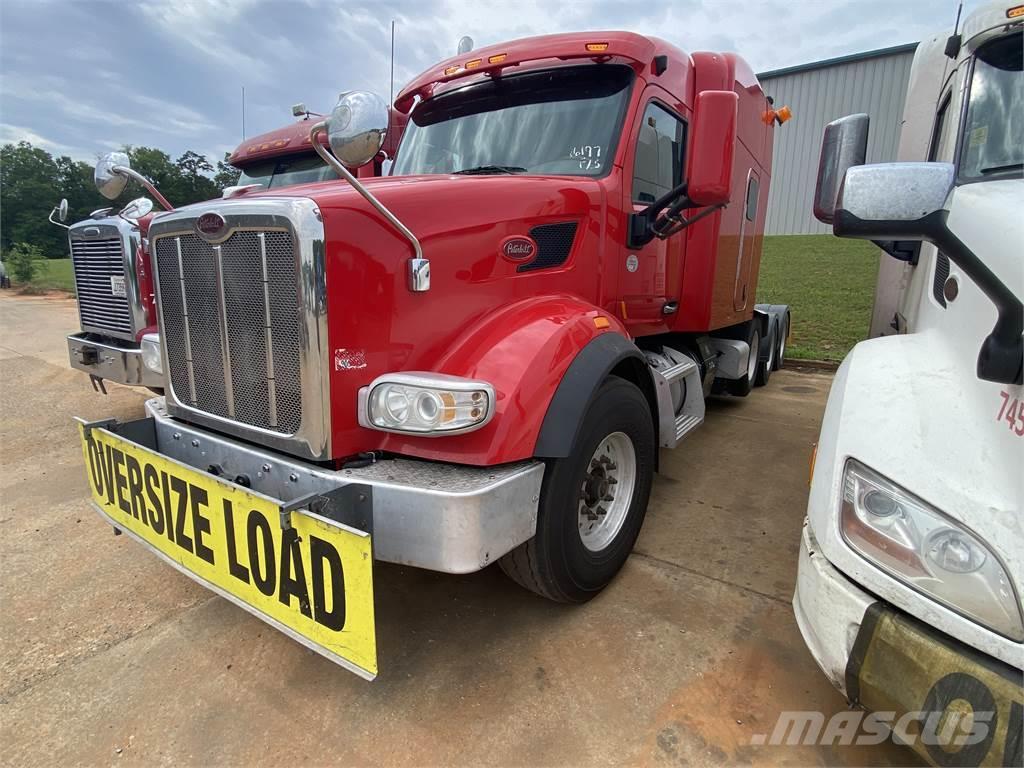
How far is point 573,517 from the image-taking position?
7.86 ft

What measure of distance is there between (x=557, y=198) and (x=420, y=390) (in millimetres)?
1299

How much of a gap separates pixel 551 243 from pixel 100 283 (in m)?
4.37

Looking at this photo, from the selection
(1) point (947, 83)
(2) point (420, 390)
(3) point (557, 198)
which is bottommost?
(2) point (420, 390)

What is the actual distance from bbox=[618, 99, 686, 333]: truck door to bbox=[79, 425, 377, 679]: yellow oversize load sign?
214 cm

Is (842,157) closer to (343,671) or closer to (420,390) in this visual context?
(420,390)

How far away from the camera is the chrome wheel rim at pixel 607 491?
2684mm

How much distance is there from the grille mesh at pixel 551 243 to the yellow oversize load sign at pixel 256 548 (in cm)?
142

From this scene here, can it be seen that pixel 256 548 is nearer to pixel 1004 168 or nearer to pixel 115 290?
pixel 1004 168

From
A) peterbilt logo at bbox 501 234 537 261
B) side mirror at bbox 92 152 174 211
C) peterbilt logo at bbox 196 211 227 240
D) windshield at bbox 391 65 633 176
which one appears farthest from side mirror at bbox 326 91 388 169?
side mirror at bbox 92 152 174 211

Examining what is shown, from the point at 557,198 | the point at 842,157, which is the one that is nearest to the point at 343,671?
the point at 557,198

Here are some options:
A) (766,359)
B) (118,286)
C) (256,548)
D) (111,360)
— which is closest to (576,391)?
(256,548)

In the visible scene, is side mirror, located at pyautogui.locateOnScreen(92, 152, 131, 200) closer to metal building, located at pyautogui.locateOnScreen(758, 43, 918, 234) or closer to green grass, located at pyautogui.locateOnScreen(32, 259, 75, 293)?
metal building, located at pyautogui.locateOnScreen(758, 43, 918, 234)

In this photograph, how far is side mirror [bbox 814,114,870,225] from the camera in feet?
6.00

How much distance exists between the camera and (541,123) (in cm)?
316
